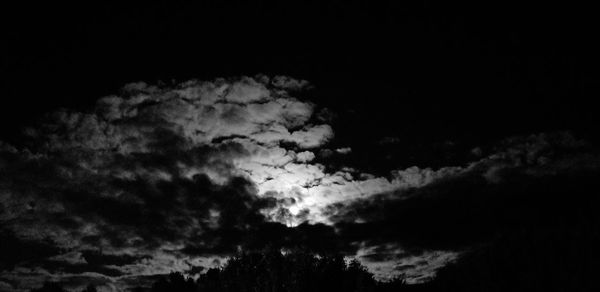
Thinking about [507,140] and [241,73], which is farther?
[507,140]

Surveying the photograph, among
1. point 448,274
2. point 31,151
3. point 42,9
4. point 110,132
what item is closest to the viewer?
point 42,9

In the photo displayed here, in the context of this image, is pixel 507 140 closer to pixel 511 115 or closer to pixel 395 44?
pixel 511 115

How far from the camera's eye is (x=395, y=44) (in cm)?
1034

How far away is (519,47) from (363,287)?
11.8 m

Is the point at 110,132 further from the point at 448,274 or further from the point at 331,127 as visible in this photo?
the point at 448,274

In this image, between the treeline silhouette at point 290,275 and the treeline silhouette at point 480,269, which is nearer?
the treeline silhouette at point 480,269

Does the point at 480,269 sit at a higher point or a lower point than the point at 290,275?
lower

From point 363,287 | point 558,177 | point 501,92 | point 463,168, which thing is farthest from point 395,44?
point 558,177

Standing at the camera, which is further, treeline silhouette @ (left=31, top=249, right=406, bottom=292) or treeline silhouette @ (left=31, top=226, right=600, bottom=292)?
treeline silhouette @ (left=31, top=249, right=406, bottom=292)

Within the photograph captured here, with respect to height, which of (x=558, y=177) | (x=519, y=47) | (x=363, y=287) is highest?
(x=519, y=47)

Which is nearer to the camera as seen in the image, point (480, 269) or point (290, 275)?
point (480, 269)

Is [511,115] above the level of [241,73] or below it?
below

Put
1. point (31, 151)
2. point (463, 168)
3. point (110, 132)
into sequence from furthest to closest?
1. point (463, 168)
2. point (31, 151)
3. point (110, 132)

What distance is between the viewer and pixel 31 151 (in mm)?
14414
